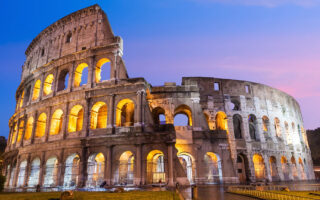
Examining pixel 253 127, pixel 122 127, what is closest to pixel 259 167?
pixel 253 127

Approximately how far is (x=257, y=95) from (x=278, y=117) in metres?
4.37

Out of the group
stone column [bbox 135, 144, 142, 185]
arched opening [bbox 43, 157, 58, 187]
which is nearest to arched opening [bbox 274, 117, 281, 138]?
stone column [bbox 135, 144, 142, 185]

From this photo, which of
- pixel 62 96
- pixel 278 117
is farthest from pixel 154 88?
pixel 278 117

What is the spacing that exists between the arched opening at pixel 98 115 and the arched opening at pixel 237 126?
47.3ft

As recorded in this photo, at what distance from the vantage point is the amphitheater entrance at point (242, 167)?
23.1 m

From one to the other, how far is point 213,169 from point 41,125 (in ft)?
61.7

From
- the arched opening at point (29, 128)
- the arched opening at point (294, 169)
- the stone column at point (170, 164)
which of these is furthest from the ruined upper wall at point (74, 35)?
the arched opening at point (294, 169)

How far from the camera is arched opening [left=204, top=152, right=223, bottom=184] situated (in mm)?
19562

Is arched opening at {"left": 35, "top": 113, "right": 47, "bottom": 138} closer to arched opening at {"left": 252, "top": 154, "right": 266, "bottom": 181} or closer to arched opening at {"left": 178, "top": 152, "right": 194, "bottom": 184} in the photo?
arched opening at {"left": 178, "top": 152, "right": 194, "bottom": 184}

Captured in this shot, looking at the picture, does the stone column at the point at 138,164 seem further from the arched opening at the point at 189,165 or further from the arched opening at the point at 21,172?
the arched opening at the point at 21,172

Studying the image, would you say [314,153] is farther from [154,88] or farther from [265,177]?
[154,88]

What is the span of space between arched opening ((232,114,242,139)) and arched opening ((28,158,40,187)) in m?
21.1

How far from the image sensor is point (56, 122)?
2241 centimetres

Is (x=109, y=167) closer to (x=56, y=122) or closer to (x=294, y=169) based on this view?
(x=56, y=122)
